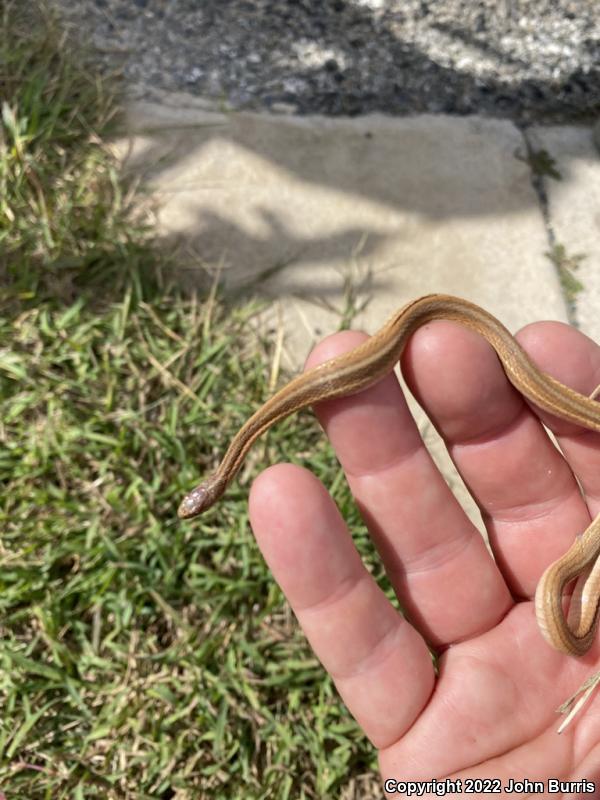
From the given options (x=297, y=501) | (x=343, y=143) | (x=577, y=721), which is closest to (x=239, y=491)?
(x=297, y=501)

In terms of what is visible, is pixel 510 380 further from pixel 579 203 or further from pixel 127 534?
pixel 579 203

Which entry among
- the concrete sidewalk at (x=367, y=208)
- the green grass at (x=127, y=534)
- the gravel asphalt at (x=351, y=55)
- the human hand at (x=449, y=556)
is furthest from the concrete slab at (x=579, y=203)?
the green grass at (x=127, y=534)

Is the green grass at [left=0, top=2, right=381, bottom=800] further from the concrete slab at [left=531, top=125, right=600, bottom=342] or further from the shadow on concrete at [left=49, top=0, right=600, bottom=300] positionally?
the concrete slab at [left=531, top=125, right=600, bottom=342]

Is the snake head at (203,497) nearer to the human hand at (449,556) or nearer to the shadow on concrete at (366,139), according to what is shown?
the human hand at (449,556)

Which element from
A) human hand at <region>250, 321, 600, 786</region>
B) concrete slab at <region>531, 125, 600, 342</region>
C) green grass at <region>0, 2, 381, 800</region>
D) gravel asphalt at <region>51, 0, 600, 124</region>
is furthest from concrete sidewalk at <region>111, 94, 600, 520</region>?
human hand at <region>250, 321, 600, 786</region>

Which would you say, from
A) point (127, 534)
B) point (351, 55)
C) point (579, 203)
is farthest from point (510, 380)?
point (351, 55)

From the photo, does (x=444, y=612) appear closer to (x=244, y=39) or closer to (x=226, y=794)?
(x=226, y=794)
